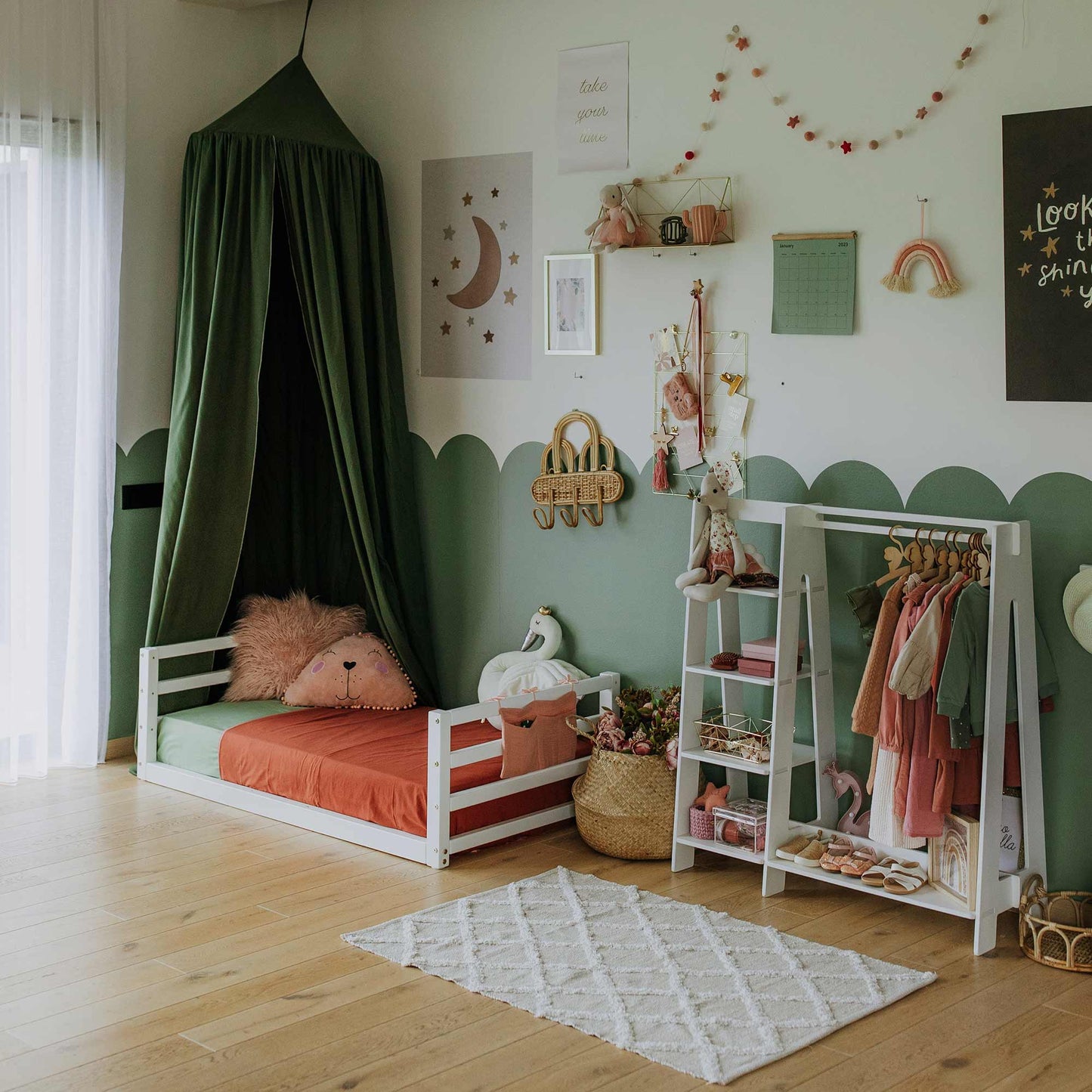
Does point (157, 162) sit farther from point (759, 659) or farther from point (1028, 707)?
point (1028, 707)

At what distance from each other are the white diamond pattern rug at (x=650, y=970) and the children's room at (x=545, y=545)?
0.02 m

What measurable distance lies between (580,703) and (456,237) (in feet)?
5.36

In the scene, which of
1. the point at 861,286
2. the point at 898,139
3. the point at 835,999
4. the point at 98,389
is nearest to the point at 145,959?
the point at 835,999

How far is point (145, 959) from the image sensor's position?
9.75 ft

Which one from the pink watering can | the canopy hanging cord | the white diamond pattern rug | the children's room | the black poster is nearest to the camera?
the white diamond pattern rug

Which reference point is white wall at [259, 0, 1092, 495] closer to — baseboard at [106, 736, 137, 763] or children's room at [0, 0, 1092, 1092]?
children's room at [0, 0, 1092, 1092]

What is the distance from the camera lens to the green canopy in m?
4.40

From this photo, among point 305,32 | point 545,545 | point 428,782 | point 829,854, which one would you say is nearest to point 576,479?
point 545,545

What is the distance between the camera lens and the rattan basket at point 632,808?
3650 millimetres

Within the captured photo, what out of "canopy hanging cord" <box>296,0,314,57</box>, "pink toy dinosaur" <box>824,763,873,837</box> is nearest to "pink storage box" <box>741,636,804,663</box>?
"pink toy dinosaur" <box>824,763,873,837</box>

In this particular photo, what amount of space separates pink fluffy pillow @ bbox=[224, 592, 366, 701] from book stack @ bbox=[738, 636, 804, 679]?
1654mm

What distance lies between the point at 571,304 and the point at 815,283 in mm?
859

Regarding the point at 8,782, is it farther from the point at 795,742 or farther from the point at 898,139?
the point at 898,139

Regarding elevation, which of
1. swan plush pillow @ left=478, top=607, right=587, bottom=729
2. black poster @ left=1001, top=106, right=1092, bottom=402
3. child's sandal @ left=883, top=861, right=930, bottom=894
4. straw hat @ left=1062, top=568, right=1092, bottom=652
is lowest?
child's sandal @ left=883, top=861, right=930, bottom=894
